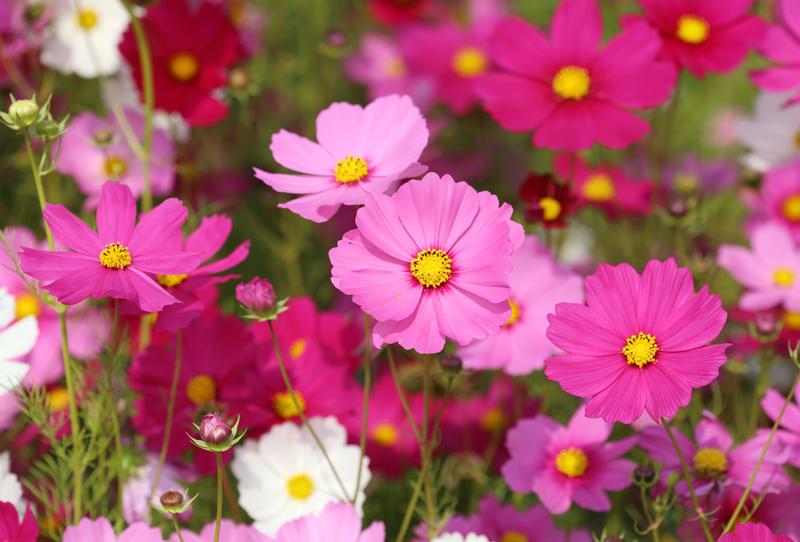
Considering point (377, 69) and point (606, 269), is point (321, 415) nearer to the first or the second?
point (606, 269)

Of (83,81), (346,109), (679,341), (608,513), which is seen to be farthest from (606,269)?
(83,81)

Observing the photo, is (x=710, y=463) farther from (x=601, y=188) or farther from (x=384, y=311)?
(x=601, y=188)

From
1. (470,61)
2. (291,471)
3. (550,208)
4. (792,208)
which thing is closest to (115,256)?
(291,471)

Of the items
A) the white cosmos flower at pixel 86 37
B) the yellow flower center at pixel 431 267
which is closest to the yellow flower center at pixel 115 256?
the yellow flower center at pixel 431 267

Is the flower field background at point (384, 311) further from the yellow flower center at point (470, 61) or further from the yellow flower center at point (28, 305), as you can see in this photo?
the yellow flower center at point (470, 61)

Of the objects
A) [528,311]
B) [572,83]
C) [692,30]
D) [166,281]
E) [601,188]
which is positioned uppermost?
[692,30]

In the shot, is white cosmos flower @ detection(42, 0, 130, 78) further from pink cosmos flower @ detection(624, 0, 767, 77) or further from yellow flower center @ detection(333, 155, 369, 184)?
pink cosmos flower @ detection(624, 0, 767, 77)

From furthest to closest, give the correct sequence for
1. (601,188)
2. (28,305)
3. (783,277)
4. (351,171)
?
(601,188) < (783,277) < (28,305) < (351,171)
